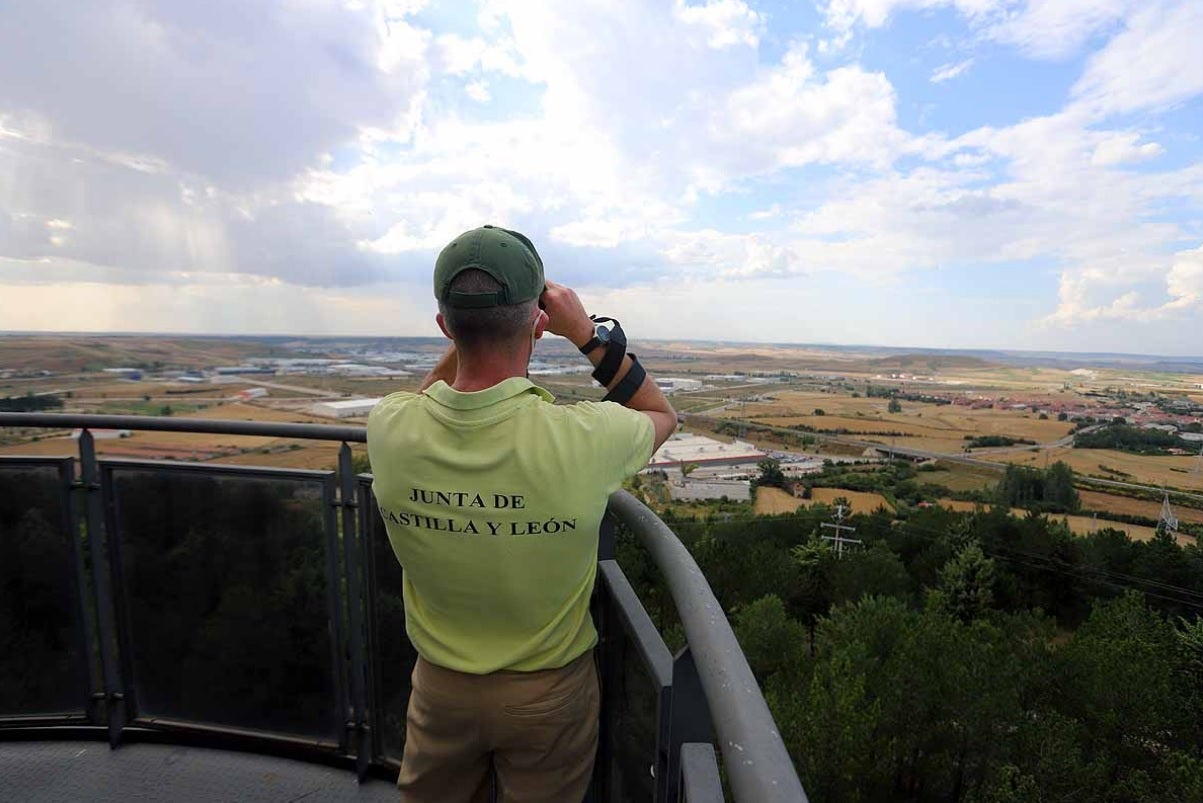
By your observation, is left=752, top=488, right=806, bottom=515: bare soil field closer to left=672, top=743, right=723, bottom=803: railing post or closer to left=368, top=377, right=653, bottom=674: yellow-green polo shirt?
left=368, top=377, right=653, bottom=674: yellow-green polo shirt

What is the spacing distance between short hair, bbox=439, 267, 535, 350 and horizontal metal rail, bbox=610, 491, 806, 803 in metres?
0.53

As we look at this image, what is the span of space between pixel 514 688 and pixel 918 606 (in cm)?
4891

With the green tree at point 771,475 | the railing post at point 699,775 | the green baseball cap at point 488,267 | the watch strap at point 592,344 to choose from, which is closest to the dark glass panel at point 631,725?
the railing post at point 699,775

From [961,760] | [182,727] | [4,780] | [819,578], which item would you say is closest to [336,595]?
[182,727]

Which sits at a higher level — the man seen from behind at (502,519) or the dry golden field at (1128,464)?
the man seen from behind at (502,519)

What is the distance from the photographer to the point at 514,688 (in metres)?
1.44

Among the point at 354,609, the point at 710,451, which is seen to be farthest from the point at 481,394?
the point at 710,451

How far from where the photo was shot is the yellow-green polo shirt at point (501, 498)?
1.30m

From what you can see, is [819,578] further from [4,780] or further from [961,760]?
[4,780]

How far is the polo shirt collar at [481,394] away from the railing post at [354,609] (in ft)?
4.52

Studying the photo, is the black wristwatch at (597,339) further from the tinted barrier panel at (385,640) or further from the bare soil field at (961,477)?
the bare soil field at (961,477)

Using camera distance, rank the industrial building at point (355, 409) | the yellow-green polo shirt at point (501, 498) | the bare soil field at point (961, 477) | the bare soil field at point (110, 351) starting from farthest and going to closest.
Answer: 1. the bare soil field at point (961, 477)
2. the bare soil field at point (110, 351)
3. the industrial building at point (355, 409)
4. the yellow-green polo shirt at point (501, 498)

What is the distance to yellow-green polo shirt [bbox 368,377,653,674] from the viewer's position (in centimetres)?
130

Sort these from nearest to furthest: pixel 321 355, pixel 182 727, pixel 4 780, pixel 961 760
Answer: pixel 4 780 < pixel 182 727 < pixel 961 760 < pixel 321 355
